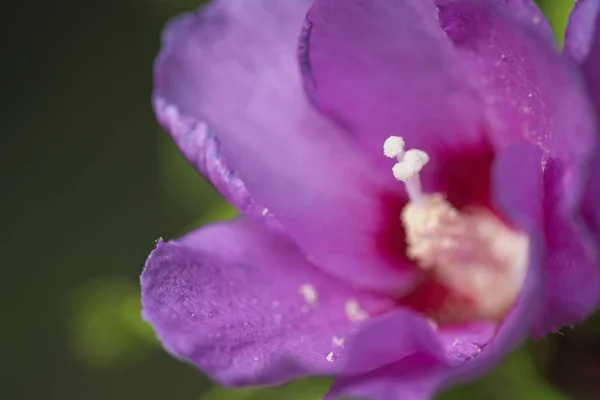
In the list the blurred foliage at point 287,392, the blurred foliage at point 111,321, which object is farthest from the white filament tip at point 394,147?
the blurred foliage at point 111,321

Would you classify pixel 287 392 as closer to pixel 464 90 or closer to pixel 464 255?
pixel 464 255

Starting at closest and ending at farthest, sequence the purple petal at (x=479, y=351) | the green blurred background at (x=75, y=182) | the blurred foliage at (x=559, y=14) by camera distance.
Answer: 1. the purple petal at (x=479, y=351)
2. the blurred foliage at (x=559, y=14)
3. the green blurred background at (x=75, y=182)

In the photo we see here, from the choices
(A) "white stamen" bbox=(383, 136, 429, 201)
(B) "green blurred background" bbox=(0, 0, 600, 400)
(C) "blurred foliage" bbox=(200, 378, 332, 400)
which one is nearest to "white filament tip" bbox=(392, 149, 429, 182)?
(A) "white stamen" bbox=(383, 136, 429, 201)

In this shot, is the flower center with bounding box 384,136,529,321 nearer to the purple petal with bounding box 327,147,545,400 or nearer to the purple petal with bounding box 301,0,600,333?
the purple petal with bounding box 301,0,600,333

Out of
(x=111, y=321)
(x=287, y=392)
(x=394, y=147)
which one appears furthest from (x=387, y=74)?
(x=111, y=321)

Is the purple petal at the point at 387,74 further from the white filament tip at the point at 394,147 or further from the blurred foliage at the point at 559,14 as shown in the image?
the blurred foliage at the point at 559,14
